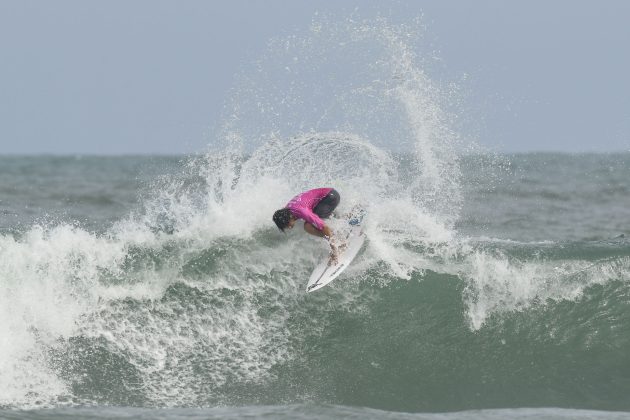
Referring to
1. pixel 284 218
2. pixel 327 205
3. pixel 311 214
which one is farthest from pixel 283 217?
pixel 327 205

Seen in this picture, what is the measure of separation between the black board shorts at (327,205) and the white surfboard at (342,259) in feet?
1.13

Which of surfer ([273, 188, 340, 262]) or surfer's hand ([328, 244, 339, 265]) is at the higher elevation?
surfer ([273, 188, 340, 262])

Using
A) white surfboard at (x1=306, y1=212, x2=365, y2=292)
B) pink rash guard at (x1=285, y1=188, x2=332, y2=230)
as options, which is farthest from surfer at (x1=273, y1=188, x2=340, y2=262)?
white surfboard at (x1=306, y1=212, x2=365, y2=292)

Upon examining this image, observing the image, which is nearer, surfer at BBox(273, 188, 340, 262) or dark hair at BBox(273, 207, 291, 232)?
surfer at BBox(273, 188, 340, 262)

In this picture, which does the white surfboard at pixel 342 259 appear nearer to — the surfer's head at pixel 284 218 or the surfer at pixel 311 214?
the surfer at pixel 311 214

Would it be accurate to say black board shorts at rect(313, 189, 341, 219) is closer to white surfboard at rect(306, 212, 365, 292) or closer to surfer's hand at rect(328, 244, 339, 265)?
white surfboard at rect(306, 212, 365, 292)

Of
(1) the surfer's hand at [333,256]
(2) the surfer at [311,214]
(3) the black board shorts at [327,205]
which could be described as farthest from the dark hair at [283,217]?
(1) the surfer's hand at [333,256]

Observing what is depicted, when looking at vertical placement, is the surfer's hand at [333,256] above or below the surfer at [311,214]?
below

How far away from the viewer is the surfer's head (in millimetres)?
11289

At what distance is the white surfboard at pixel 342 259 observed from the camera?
1114 cm

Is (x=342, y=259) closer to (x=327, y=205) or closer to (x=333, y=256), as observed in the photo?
(x=333, y=256)

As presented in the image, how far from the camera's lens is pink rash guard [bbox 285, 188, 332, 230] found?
11.2 meters

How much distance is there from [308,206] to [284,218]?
1.23 feet

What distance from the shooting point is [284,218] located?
11289 millimetres
